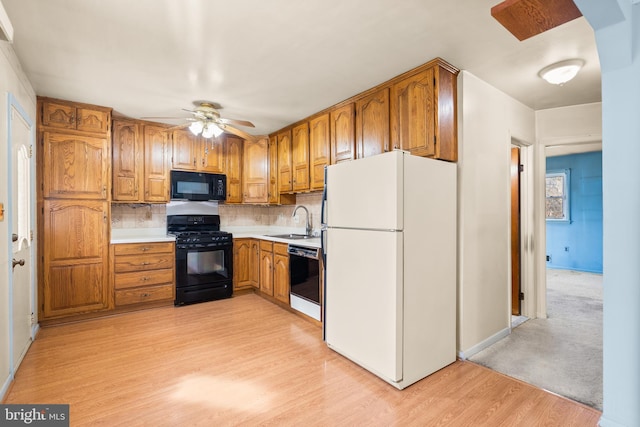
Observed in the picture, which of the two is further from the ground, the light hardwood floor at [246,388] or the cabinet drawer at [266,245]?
the cabinet drawer at [266,245]

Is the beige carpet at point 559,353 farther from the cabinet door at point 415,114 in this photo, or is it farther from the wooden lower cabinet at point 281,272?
the wooden lower cabinet at point 281,272

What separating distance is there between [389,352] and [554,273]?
5925 mm

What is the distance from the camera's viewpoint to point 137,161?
402 centimetres

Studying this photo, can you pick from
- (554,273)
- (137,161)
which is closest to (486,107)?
(137,161)

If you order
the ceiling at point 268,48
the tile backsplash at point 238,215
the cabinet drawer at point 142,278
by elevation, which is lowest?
the cabinet drawer at point 142,278

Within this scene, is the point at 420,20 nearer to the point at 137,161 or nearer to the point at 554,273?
the point at 137,161

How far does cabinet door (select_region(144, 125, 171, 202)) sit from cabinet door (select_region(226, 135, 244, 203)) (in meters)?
0.87

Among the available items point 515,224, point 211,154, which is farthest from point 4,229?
point 515,224

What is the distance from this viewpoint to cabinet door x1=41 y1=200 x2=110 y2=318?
3289 millimetres

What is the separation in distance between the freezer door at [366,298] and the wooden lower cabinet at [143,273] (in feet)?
7.76

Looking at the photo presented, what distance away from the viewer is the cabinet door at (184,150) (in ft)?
14.0

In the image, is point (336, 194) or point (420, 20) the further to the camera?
point (336, 194)

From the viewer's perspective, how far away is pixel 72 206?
342 cm

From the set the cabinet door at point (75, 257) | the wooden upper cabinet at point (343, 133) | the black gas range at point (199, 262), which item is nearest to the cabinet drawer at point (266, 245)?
the black gas range at point (199, 262)
